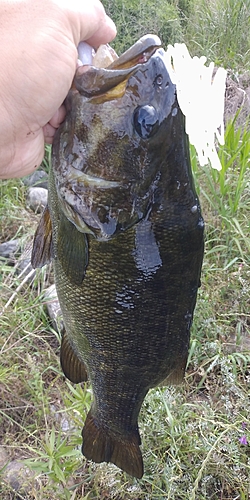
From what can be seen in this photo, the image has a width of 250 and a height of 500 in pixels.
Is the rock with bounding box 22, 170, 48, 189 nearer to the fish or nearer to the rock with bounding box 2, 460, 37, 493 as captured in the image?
the rock with bounding box 2, 460, 37, 493

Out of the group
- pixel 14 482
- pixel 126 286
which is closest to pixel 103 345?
pixel 126 286

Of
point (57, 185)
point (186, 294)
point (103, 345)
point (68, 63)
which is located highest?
point (68, 63)

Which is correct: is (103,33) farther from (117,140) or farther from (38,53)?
(117,140)

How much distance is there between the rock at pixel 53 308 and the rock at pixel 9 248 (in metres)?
0.53

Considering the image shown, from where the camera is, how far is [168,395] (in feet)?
7.94

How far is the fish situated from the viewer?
1196 millimetres

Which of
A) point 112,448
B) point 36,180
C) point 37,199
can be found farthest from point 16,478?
point 36,180

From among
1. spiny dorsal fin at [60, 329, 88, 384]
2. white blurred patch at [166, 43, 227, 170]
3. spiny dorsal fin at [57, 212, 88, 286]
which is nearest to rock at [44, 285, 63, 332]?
spiny dorsal fin at [60, 329, 88, 384]

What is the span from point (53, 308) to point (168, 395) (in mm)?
1046

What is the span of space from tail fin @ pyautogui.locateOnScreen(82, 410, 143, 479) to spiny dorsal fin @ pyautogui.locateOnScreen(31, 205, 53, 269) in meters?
0.60

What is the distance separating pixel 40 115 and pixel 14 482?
1.93 m

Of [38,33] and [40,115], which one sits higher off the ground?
[38,33]

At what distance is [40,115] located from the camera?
132cm

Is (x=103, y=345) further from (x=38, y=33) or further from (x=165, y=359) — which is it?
(x=38, y=33)
